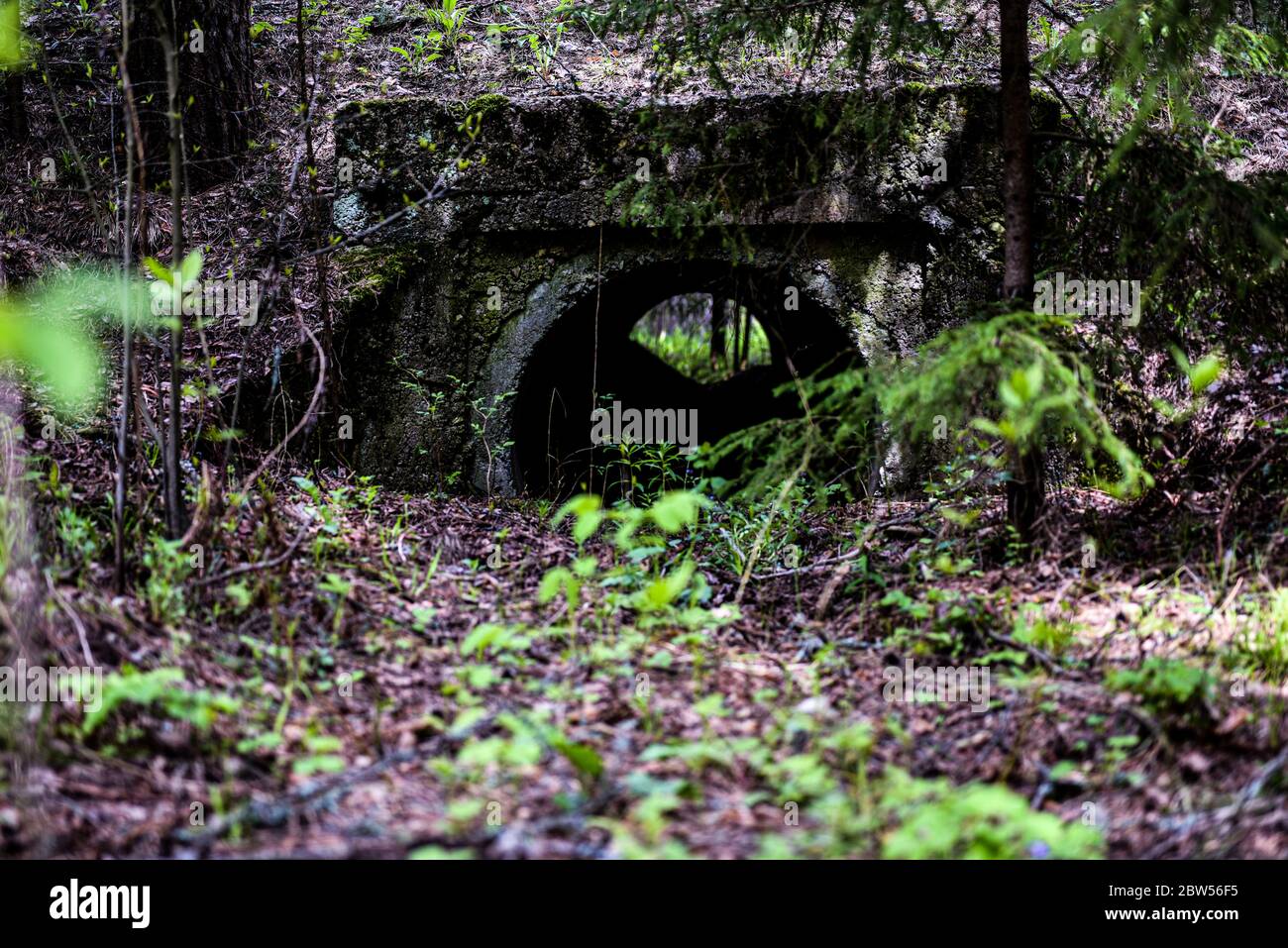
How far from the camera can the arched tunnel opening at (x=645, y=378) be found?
20.2 feet

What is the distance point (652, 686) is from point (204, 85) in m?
5.27

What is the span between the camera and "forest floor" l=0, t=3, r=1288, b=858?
2.42 meters

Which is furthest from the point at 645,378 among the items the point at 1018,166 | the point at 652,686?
the point at 652,686

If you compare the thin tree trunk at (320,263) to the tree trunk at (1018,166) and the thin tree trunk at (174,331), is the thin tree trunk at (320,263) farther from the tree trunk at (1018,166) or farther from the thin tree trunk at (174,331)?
the tree trunk at (1018,166)

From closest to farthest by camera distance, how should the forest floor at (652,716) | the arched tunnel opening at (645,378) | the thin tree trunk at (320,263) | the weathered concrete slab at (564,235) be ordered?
1. the forest floor at (652,716)
2. the thin tree trunk at (320,263)
3. the weathered concrete slab at (564,235)
4. the arched tunnel opening at (645,378)

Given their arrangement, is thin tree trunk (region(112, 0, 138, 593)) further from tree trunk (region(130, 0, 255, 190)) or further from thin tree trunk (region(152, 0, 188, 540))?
tree trunk (region(130, 0, 255, 190))

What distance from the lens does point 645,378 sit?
8.81 m

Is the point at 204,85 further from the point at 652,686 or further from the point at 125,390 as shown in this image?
the point at 652,686

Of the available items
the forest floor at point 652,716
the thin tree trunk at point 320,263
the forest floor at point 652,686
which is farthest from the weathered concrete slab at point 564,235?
the forest floor at point 652,716

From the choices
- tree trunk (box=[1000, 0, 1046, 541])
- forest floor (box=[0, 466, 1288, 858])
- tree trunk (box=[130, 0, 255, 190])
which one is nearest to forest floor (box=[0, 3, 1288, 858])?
forest floor (box=[0, 466, 1288, 858])

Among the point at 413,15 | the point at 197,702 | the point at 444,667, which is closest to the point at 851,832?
the point at 444,667

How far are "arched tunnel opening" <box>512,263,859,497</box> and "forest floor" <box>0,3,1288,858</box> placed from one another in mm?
1019

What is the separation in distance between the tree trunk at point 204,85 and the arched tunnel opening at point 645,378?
8.60ft

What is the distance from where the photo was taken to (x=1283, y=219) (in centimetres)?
371
